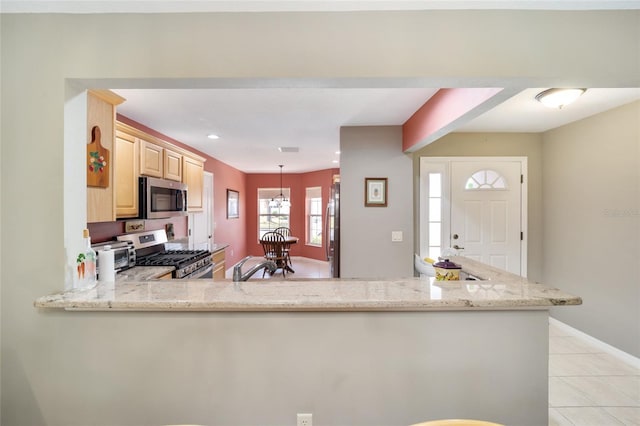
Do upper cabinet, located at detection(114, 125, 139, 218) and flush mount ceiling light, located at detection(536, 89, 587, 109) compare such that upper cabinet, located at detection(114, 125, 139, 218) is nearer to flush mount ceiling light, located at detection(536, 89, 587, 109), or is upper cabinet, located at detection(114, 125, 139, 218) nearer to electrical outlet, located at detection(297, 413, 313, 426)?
electrical outlet, located at detection(297, 413, 313, 426)

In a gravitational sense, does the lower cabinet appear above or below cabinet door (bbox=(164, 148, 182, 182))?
below

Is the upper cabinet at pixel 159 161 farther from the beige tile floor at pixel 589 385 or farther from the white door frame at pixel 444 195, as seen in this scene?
the beige tile floor at pixel 589 385

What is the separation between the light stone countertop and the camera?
1241 millimetres

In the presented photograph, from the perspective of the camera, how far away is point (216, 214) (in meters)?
5.55

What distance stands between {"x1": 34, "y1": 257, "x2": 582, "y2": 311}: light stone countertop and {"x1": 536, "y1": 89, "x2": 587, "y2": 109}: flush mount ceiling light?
1.72 metres

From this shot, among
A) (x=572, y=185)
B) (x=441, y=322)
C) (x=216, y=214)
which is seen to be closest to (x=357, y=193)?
(x=441, y=322)

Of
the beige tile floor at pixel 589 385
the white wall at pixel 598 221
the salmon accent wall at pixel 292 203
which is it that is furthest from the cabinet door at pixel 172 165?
the white wall at pixel 598 221

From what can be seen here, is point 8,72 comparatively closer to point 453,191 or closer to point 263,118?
point 263,118

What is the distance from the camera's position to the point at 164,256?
313 cm

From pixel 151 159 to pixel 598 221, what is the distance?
4.70m

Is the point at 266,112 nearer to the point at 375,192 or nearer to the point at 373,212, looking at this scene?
the point at 375,192

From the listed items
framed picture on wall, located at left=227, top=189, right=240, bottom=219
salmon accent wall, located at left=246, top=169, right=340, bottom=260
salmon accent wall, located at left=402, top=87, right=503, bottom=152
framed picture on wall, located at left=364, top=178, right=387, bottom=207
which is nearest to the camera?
salmon accent wall, located at left=402, top=87, right=503, bottom=152

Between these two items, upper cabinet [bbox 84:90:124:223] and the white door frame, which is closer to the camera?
upper cabinet [bbox 84:90:124:223]

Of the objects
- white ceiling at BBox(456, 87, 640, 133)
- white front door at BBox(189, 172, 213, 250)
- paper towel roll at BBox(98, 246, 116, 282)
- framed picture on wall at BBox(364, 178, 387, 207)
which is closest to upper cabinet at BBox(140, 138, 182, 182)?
white front door at BBox(189, 172, 213, 250)
